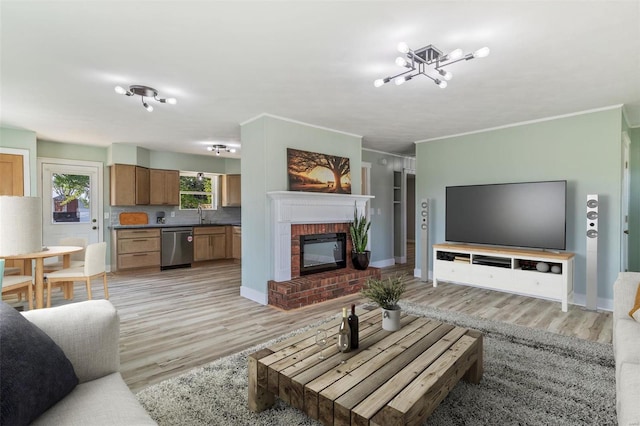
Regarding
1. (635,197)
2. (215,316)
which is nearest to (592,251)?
(635,197)

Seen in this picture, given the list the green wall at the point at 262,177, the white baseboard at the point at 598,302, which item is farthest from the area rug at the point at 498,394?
the green wall at the point at 262,177

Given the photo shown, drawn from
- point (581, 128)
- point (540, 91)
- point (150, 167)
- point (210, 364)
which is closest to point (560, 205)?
point (581, 128)

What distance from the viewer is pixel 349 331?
75.6 inches

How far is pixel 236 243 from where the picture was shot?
24.7ft

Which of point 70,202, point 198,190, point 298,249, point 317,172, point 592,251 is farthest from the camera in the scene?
point 198,190

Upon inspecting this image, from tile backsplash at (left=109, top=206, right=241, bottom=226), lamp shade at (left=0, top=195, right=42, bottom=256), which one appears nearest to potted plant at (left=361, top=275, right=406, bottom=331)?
lamp shade at (left=0, top=195, right=42, bottom=256)

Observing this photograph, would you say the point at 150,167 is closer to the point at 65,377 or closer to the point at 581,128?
the point at 65,377

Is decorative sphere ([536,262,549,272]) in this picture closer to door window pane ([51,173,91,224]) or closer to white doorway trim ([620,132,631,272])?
white doorway trim ([620,132,631,272])

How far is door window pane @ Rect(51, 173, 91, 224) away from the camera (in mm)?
5914

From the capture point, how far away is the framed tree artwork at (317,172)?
4.39 m

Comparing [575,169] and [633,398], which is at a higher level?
[575,169]

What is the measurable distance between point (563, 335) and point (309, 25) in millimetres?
3491

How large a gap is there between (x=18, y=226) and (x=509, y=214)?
510cm

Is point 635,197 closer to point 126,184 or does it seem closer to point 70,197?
point 126,184
